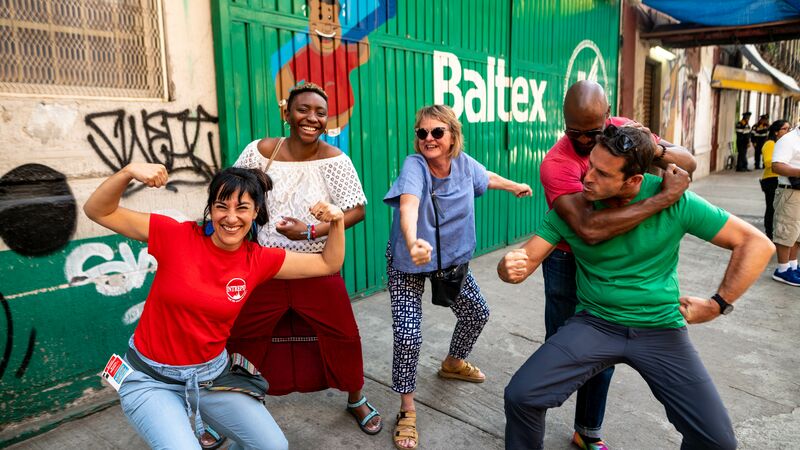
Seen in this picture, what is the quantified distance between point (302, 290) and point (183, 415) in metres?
0.86

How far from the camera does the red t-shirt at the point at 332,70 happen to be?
4.21 metres

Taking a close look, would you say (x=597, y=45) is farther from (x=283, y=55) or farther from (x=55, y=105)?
(x=55, y=105)

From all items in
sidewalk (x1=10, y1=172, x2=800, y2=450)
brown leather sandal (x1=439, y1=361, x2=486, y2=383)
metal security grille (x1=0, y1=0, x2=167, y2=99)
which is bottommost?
sidewalk (x1=10, y1=172, x2=800, y2=450)

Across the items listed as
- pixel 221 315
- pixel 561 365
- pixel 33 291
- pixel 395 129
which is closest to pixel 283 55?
pixel 395 129

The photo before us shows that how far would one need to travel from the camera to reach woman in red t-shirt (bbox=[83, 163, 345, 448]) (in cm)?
195

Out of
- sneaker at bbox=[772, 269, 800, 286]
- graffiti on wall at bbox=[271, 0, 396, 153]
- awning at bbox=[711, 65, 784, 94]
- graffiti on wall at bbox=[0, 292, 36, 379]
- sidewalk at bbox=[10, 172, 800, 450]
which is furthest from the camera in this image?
awning at bbox=[711, 65, 784, 94]

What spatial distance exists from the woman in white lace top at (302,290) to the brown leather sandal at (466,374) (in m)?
0.82

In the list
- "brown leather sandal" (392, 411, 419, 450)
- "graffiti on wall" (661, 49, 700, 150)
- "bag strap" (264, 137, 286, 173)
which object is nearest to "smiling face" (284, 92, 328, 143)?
"bag strap" (264, 137, 286, 173)

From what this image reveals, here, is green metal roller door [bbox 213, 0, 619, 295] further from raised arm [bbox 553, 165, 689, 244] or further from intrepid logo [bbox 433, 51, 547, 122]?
raised arm [bbox 553, 165, 689, 244]

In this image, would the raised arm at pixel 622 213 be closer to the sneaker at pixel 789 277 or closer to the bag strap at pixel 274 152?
the bag strap at pixel 274 152

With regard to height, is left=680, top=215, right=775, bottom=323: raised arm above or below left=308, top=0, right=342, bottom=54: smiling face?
below

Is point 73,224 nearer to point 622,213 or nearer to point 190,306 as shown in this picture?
point 190,306

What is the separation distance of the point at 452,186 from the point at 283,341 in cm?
123

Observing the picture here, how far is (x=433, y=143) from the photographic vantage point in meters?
2.80
